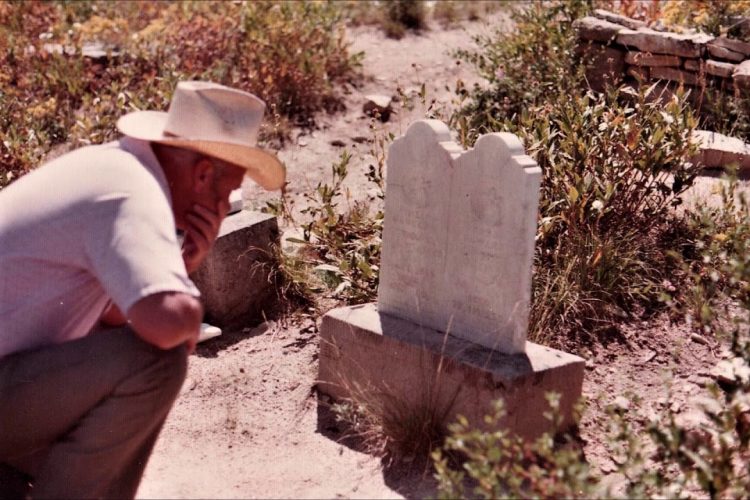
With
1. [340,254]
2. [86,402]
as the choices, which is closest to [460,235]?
[340,254]

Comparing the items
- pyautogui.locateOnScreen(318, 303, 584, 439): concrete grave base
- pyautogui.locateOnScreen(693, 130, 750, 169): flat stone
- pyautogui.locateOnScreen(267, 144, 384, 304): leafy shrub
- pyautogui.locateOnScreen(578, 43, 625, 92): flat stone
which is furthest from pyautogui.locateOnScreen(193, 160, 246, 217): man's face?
pyautogui.locateOnScreen(578, 43, 625, 92): flat stone

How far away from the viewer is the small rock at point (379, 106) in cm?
757

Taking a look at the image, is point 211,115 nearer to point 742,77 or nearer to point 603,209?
point 603,209

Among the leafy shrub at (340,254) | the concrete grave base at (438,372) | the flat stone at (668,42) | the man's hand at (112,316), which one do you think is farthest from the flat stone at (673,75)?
the man's hand at (112,316)

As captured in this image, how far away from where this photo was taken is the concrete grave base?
381 centimetres

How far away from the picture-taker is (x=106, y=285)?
2807 mm

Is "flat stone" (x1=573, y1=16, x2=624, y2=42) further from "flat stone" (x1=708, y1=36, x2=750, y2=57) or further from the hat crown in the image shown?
the hat crown

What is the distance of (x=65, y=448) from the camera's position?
3.01m

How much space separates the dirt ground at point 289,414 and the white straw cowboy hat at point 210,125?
1.20 meters

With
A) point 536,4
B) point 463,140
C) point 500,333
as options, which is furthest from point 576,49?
point 500,333

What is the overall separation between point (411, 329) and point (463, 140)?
1436 mm

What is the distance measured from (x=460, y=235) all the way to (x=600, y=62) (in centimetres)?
314

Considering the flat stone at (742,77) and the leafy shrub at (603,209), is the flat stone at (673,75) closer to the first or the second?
the flat stone at (742,77)

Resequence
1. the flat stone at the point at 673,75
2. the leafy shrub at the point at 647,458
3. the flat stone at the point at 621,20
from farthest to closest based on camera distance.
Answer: the flat stone at the point at 621,20
the flat stone at the point at 673,75
the leafy shrub at the point at 647,458
